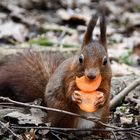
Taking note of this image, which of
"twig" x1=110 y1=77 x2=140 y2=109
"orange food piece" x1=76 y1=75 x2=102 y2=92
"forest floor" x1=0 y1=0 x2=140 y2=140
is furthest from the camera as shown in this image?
"twig" x1=110 y1=77 x2=140 y2=109

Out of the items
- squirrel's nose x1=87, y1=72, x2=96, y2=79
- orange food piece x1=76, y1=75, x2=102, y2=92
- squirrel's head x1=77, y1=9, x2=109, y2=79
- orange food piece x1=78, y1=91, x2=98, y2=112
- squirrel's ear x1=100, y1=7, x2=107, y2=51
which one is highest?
squirrel's ear x1=100, y1=7, x2=107, y2=51

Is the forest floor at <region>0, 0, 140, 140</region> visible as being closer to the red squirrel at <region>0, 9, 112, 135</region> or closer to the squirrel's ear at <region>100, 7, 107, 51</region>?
the red squirrel at <region>0, 9, 112, 135</region>

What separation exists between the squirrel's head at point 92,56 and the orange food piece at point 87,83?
44mm

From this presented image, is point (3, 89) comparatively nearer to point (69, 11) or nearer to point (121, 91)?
point (121, 91)

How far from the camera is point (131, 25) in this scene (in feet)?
32.0

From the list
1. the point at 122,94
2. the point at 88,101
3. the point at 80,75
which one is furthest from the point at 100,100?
the point at 122,94

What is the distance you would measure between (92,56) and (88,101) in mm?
331

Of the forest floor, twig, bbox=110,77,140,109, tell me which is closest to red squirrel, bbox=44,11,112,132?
the forest floor

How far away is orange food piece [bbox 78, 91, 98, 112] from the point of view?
441 centimetres

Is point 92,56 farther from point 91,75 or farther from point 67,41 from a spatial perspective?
point 67,41

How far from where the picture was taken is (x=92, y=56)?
4.36m

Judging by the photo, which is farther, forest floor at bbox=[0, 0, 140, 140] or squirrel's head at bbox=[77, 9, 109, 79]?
forest floor at bbox=[0, 0, 140, 140]

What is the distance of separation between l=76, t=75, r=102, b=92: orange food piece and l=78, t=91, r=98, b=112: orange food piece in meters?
0.04

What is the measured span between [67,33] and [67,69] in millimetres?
4209
